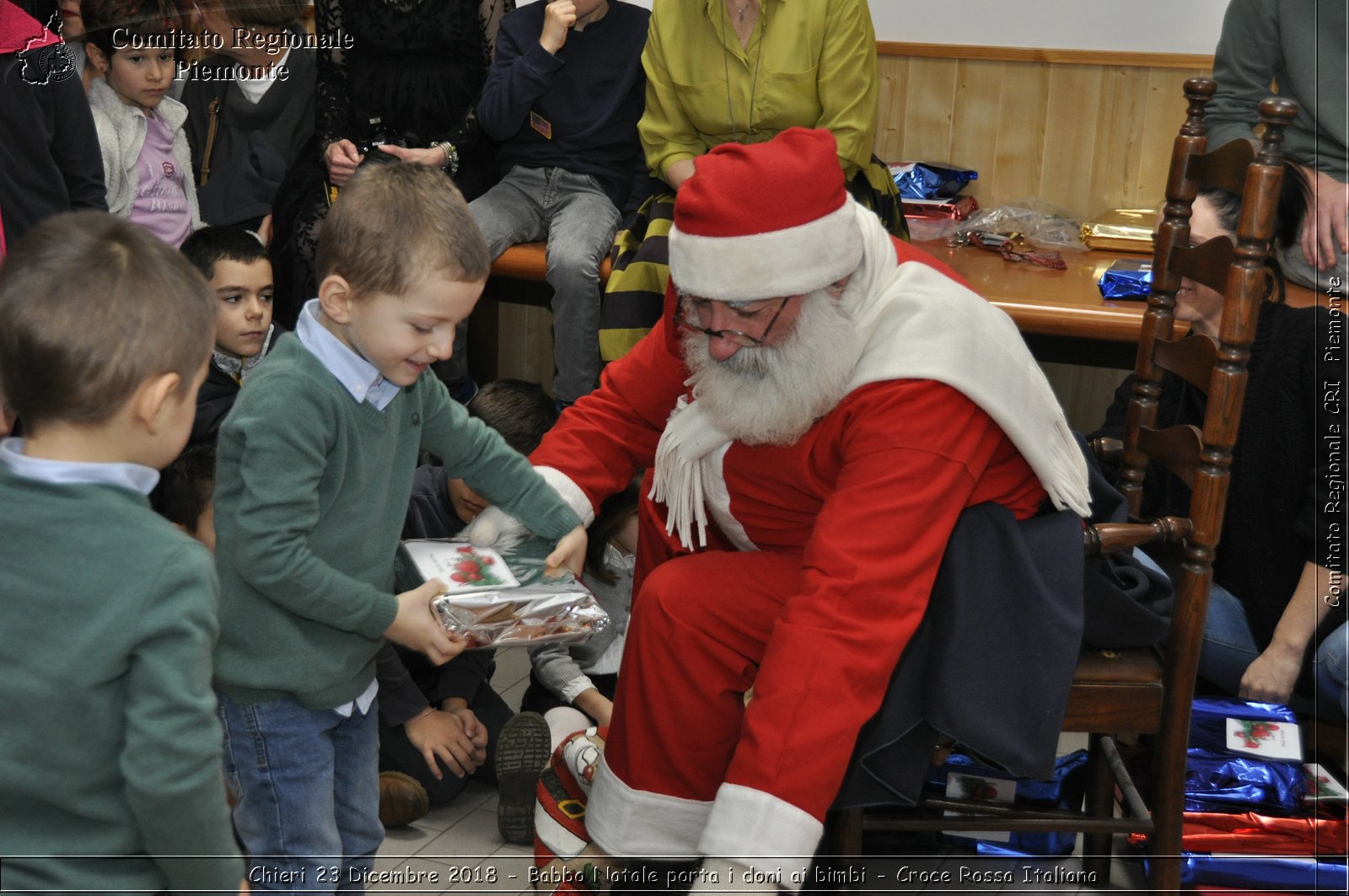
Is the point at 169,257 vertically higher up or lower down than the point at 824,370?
higher up

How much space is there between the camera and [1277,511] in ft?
8.52

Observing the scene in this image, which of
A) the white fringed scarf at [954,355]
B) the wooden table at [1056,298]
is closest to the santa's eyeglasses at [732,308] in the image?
the white fringed scarf at [954,355]

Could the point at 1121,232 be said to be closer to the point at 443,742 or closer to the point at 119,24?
the point at 443,742

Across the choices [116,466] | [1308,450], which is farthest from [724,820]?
[1308,450]

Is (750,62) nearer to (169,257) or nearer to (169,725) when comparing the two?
(169,257)

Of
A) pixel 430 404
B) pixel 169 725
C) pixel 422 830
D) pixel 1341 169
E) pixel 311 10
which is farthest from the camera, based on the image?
pixel 311 10

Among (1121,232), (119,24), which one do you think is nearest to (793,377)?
(1121,232)

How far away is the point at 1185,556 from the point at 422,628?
1.22 metres

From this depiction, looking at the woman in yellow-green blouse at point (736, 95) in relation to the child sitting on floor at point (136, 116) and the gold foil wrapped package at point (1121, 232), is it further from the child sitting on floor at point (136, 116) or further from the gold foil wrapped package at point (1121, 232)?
the child sitting on floor at point (136, 116)

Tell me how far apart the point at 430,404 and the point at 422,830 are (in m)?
1.03

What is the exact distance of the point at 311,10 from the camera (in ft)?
14.4

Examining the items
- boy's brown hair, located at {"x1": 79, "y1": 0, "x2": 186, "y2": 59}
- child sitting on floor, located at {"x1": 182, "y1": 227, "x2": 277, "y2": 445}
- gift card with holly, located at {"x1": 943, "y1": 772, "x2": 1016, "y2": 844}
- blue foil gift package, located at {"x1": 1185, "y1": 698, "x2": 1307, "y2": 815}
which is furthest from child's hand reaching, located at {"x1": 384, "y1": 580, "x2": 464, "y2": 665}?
boy's brown hair, located at {"x1": 79, "y1": 0, "x2": 186, "y2": 59}

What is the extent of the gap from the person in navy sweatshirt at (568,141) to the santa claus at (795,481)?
1583 mm

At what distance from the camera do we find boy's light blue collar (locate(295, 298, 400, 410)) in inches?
67.1
